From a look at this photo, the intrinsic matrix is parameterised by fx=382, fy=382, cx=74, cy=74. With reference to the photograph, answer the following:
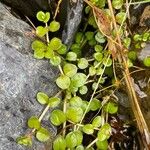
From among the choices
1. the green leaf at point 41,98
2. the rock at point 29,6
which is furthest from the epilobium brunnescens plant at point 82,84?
the rock at point 29,6

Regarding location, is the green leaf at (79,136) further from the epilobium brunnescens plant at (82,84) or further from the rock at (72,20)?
the rock at (72,20)

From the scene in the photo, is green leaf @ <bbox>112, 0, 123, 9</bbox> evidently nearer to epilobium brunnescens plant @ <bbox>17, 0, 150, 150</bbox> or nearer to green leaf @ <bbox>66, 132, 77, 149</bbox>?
epilobium brunnescens plant @ <bbox>17, 0, 150, 150</bbox>

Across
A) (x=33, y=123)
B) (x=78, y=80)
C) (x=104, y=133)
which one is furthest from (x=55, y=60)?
(x=104, y=133)

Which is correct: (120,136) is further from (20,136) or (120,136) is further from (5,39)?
(5,39)

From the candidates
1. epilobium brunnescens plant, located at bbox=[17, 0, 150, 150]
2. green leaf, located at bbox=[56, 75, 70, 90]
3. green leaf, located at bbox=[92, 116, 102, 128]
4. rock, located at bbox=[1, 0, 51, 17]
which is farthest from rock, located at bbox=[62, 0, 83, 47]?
green leaf, located at bbox=[92, 116, 102, 128]

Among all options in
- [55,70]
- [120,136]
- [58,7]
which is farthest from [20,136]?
[58,7]

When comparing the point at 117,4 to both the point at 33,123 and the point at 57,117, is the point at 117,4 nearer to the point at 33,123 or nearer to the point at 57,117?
the point at 57,117
